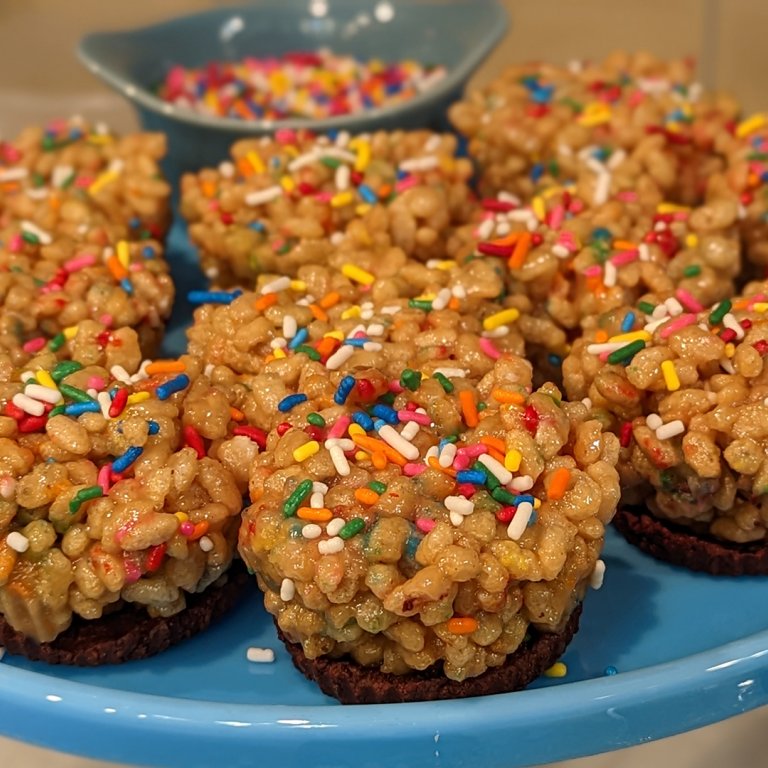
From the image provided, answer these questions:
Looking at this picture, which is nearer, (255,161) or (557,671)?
(557,671)

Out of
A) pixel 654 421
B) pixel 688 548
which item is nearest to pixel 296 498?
pixel 654 421

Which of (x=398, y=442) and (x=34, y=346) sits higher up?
(x=398, y=442)

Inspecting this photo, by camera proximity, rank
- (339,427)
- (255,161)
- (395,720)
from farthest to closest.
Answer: (255,161) → (339,427) → (395,720)

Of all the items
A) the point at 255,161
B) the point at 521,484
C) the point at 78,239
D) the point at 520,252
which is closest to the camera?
the point at 521,484

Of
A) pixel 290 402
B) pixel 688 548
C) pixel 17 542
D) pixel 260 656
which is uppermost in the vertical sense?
pixel 290 402

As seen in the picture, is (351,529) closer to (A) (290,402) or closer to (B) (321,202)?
(A) (290,402)

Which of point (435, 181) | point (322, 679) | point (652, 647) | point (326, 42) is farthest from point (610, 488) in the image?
point (326, 42)

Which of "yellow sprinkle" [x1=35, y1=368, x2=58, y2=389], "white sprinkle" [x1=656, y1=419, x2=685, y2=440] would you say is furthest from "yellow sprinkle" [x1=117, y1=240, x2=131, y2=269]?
"white sprinkle" [x1=656, y1=419, x2=685, y2=440]
